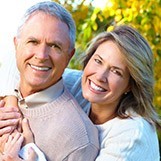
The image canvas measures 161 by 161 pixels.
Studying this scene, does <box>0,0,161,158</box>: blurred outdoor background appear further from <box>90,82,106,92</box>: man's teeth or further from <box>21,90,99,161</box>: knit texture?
<box>21,90,99,161</box>: knit texture

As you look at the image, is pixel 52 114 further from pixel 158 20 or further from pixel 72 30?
pixel 158 20

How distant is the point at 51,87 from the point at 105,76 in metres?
0.26

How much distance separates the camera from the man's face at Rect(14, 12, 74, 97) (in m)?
2.98

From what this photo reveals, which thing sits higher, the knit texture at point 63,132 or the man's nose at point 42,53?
the man's nose at point 42,53

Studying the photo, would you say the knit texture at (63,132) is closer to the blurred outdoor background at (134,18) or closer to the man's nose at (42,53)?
the man's nose at (42,53)

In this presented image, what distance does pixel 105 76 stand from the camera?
311 cm

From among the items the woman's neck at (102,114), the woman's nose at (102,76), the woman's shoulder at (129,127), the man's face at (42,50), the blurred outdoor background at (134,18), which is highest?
the man's face at (42,50)

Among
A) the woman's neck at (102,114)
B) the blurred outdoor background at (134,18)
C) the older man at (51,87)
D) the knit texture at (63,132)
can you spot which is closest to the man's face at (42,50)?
the older man at (51,87)

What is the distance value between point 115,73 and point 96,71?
9cm

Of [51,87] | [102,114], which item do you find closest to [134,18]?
[102,114]

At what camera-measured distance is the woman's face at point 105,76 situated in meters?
3.09

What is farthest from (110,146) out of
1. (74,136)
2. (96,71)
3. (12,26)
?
(12,26)

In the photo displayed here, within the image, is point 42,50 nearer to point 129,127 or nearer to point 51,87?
point 51,87

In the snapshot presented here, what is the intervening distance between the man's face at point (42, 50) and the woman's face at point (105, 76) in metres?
0.15
